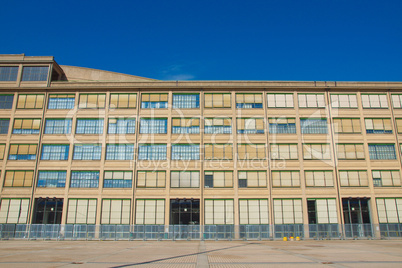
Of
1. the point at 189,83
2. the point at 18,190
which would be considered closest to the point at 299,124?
the point at 189,83

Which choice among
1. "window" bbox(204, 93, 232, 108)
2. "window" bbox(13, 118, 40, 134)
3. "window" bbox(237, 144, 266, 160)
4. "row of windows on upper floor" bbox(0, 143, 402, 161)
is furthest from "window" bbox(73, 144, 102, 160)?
"window" bbox(237, 144, 266, 160)

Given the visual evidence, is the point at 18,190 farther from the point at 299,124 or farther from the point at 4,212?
the point at 299,124

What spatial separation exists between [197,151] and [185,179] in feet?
13.9

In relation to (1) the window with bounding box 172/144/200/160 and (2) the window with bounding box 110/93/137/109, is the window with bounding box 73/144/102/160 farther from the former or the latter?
(1) the window with bounding box 172/144/200/160

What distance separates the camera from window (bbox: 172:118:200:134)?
45125 mm

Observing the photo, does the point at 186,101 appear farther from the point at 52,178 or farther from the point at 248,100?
the point at 52,178

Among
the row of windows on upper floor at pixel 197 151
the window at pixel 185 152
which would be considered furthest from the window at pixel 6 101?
the window at pixel 185 152

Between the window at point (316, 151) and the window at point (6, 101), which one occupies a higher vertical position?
the window at point (6, 101)

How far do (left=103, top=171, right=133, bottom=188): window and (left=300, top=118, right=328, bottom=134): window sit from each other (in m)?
25.0

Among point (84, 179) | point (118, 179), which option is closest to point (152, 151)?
point (118, 179)

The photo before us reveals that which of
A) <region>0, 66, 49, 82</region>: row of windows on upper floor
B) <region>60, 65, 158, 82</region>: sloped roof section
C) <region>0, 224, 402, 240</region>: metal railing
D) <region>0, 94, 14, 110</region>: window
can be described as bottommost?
<region>0, 224, 402, 240</region>: metal railing

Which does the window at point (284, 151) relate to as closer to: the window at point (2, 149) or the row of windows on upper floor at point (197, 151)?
the row of windows on upper floor at point (197, 151)

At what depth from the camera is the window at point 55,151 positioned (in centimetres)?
4416

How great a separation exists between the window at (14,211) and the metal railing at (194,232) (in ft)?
4.78
